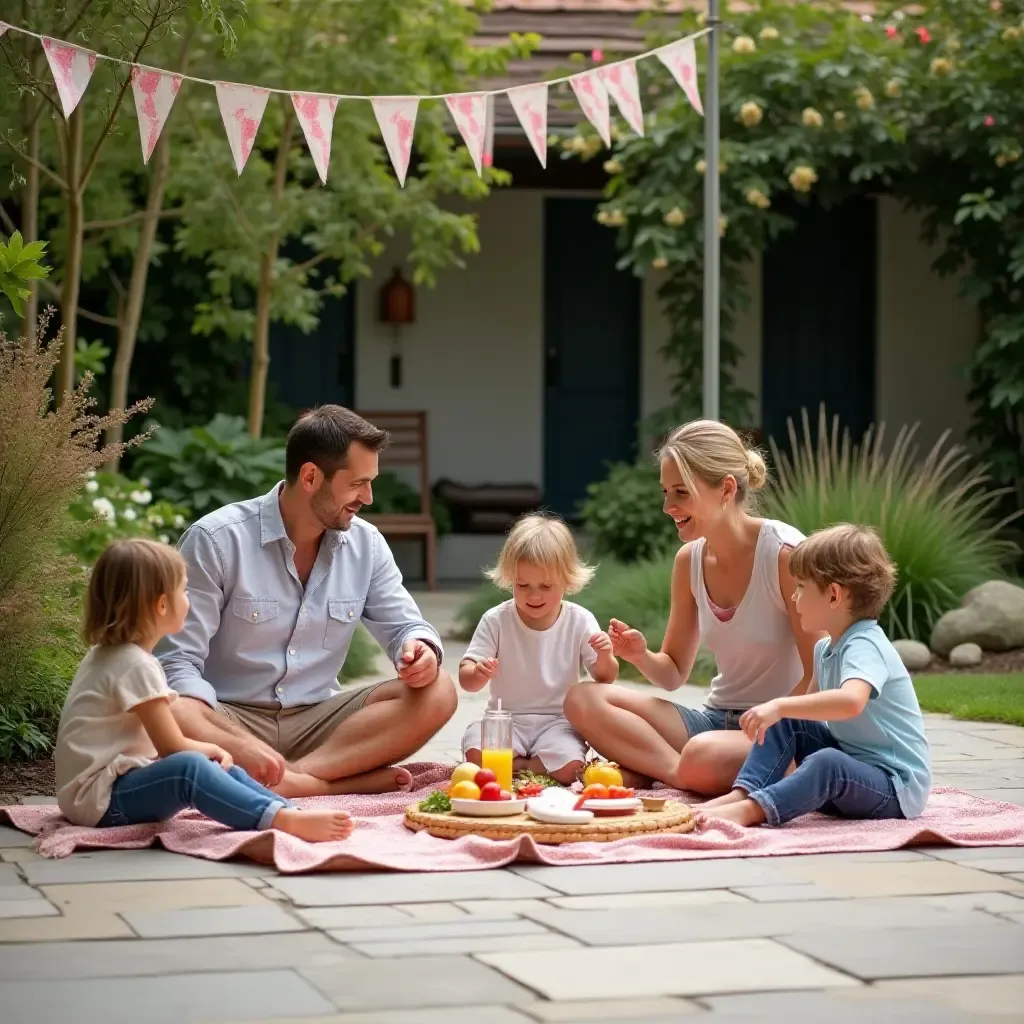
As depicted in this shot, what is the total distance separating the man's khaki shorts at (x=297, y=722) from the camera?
5020 millimetres

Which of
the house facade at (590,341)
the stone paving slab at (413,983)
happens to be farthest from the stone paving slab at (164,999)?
the house facade at (590,341)

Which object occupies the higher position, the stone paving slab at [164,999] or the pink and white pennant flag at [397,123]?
the pink and white pennant flag at [397,123]

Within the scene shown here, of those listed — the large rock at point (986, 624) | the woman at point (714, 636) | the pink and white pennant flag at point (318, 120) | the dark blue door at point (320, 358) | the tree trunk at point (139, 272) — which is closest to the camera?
the woman at point (714, 636)

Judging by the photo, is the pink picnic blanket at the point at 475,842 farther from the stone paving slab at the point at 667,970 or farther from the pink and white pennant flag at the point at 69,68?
the pink and white pennant flag at the point at 69,68

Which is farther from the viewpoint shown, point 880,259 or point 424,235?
point 880,259

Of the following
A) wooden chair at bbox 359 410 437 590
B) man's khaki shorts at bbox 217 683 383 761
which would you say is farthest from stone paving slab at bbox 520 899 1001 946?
wooden chair at bbox 359 410 437 590

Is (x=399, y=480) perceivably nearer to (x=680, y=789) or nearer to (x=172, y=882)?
(x=680, y=789)

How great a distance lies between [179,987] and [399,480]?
9933mm

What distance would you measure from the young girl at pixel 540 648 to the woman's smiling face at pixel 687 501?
11.5 inches

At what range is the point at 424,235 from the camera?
10797mm

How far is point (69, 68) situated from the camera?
19.9 feet

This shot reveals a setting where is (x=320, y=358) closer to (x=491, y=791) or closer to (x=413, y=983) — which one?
(x=491, y=791)

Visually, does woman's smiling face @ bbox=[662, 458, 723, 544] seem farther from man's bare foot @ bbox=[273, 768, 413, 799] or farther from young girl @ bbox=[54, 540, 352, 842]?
young girl @ bbox=[54, 540, 352, 842]

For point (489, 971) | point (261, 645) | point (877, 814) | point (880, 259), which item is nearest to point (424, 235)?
point (880, 259)
